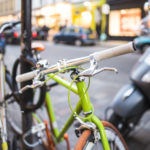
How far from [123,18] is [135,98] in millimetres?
16304

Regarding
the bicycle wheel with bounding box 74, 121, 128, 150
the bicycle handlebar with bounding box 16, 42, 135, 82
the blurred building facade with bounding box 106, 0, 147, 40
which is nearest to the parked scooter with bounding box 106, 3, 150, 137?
the bicycle wheel with bounding box 74, 121, 128, 150

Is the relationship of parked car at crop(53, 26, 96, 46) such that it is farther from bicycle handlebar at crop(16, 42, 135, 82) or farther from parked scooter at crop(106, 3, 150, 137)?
bicycle handlebar at crop(16, 42, 135, 82)

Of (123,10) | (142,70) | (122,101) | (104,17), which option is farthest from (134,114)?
(104,17)

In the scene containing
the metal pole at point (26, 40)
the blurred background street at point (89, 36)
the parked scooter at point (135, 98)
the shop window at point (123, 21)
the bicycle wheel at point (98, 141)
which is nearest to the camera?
the bicycle wheel at point (98, 141)

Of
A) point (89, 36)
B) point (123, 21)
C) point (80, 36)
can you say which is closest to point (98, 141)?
point (80, 36)

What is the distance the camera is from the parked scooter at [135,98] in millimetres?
2473

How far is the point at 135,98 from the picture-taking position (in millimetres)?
2508

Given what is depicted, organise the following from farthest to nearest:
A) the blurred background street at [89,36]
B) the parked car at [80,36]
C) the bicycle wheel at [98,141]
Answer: the parked car at [80,36] → the blurred background street at [89,36] → the bicycle wheel at [98,141]

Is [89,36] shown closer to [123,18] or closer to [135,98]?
[123,18]

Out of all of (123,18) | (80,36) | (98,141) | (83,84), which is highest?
(123,18)

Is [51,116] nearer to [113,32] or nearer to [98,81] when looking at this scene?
[98,81]

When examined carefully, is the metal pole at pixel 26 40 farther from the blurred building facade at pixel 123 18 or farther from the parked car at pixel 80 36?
the blurred building facade at pixel 123 18

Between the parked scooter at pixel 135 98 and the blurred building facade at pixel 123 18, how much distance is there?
46.1 ft

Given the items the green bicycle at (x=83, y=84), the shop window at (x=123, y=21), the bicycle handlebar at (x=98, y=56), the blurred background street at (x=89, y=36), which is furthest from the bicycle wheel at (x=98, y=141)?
the shop window at (x=123, y=21)
